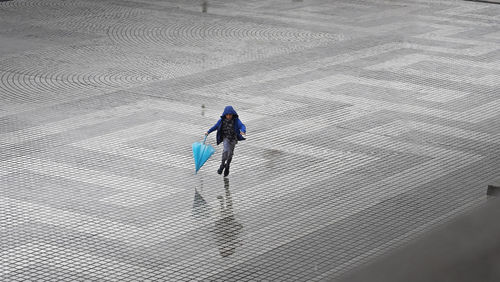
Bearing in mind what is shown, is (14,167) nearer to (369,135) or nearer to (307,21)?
(369,135)

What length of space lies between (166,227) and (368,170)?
118 inches

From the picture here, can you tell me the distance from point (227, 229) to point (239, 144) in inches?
120

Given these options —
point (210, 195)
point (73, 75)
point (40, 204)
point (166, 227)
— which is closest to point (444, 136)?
point (210, 195)

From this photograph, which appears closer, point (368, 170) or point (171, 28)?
point (368, 170)

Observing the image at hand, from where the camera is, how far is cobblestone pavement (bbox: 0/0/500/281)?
267 inches

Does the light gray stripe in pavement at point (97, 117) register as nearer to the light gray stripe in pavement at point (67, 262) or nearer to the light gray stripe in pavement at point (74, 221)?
the light gray stripe in pavement at point (74, 221)

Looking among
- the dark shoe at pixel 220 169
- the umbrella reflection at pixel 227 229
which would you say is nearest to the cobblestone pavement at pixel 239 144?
the umbrella reflection at pixel 227 229

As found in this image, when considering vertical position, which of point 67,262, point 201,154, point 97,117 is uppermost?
point 201,154

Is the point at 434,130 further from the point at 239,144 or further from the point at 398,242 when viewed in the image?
the point at 398,242

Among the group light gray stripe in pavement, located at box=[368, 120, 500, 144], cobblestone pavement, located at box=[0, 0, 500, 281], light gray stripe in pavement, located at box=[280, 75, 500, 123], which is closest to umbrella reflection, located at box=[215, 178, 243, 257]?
cobblestone pavement, located at box=[0, 0, 500, 281]

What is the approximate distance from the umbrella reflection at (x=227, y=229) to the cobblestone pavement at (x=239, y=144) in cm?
2

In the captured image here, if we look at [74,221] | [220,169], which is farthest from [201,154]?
[74,221]

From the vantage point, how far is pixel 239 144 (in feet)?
33.4

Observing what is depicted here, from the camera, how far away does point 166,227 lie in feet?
23.9
